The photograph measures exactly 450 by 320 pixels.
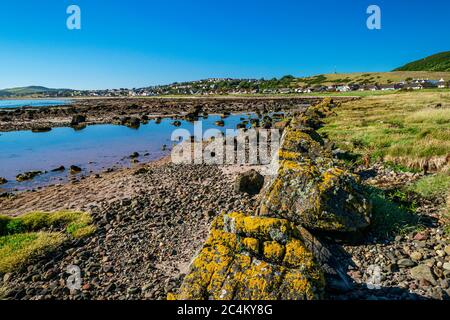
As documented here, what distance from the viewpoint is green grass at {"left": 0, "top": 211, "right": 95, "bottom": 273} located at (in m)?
8.94

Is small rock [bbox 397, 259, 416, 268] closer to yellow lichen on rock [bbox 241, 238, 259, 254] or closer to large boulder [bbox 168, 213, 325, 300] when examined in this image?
large boulder [bbox 168, 213, 325, 300]

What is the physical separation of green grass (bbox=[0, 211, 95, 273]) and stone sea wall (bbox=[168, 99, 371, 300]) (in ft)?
21.4

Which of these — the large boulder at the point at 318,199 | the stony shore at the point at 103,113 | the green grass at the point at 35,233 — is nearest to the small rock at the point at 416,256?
the large boulder at the point at 318,199

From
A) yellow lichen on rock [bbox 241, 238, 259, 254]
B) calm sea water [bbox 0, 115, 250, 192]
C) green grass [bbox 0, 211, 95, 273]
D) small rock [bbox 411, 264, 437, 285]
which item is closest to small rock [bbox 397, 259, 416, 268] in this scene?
small rock [bbox 411, 264, 437, 285]

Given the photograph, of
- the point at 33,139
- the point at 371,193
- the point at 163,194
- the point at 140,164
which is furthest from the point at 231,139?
the point at 33,139

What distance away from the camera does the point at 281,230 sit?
5.51 m

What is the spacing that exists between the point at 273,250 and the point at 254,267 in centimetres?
60

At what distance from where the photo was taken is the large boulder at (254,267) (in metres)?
4.51

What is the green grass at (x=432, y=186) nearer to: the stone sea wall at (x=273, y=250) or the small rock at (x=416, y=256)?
the stone sea wall at (x=273, y=250)

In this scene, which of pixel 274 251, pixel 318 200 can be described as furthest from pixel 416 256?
pixel 274 251

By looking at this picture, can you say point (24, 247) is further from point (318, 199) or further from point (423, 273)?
point (423, 273)

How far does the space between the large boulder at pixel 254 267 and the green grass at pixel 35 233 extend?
21.6 ft

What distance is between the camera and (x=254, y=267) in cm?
475

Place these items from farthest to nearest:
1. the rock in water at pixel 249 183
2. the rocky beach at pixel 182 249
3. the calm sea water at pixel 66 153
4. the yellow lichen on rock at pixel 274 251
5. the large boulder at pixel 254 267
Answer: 1. the calm sea water at pixel 66 153
2. the rock in water at pixel 249 183
3. the rocky beach at pixel 182 249
4. the yellow lichen on rock at pixel 274 251
5. the large boulder at pixel 254 267
